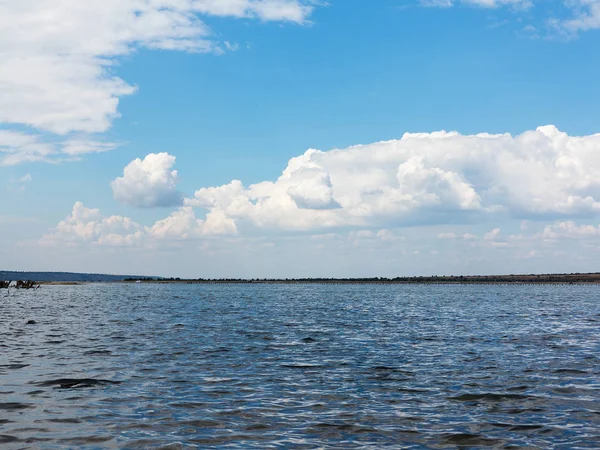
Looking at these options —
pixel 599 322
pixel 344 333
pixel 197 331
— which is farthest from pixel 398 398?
pixel 599 322

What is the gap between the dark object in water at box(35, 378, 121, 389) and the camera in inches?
857

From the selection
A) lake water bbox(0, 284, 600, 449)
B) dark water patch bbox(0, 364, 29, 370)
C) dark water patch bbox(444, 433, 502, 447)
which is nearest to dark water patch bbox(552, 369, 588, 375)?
lake water bbox(0, 284, 600, 449)

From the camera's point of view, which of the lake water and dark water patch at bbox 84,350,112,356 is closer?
the lake water

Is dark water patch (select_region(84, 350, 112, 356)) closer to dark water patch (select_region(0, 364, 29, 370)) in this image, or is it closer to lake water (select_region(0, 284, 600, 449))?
lake water (select_region(0, 284, 600, 449))

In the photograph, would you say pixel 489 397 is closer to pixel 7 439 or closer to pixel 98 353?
pixel 7 439

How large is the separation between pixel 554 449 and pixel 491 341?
84.1 ft

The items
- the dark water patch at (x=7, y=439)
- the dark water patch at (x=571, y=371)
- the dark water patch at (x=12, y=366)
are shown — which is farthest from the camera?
the dark water patch at (x=571, y=371)

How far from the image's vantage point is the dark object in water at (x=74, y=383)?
71.4 feet

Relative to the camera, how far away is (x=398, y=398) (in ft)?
67.7

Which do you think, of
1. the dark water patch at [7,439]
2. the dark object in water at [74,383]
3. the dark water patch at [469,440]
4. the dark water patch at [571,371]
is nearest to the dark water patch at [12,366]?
the dark object in water at [74,383]

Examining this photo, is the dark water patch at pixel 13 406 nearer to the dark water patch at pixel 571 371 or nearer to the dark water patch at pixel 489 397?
the dark water patch at pixel 489 397

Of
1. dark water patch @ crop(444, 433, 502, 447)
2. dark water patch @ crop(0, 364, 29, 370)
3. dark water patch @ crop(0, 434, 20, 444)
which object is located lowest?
dark water patch @ crop(0, 364, 29, 370)

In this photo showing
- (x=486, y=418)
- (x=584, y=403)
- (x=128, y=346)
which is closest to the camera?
(x=486, y=418)

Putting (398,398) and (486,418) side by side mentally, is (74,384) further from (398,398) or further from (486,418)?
(486,418)
